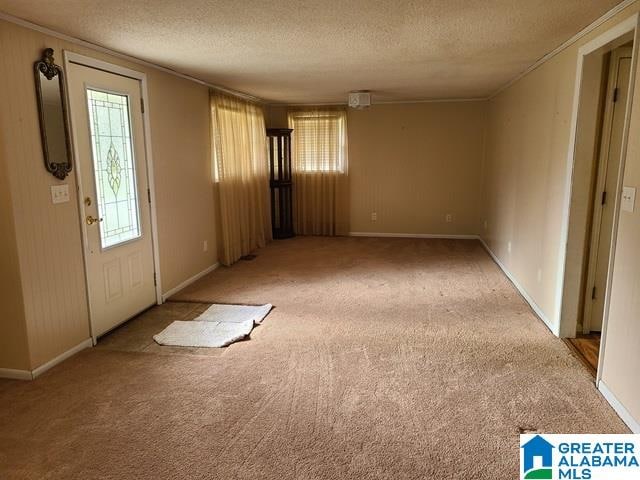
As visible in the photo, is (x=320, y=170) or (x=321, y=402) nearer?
(x=321, y=402)

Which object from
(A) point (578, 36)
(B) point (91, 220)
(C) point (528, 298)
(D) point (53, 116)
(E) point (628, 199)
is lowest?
(C) point (528, 298)

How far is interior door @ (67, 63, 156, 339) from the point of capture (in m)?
3.27

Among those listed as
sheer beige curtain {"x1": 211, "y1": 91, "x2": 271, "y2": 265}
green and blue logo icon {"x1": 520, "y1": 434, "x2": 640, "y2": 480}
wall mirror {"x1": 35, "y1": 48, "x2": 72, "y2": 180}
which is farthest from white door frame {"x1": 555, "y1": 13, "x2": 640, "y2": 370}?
sheer beige curtain {"x1": 211, "y1": 91, "x2": 271, "y2": 265}

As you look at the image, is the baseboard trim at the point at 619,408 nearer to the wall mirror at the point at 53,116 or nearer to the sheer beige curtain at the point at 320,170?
the wall mirror at the point at 53,116

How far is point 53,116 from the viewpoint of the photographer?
2.95 meters

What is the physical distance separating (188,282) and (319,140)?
3.52 metres

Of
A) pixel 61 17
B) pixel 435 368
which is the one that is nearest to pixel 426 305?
pixel 435 368

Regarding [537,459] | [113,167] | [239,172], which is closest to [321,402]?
[537,459]

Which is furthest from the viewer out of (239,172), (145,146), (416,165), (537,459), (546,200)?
(416,165)

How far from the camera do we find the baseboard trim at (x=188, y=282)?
14.6 feet

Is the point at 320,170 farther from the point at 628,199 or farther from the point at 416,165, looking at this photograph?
the point at 628,199

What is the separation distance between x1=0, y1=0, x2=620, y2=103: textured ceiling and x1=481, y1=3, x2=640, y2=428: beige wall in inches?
12.8

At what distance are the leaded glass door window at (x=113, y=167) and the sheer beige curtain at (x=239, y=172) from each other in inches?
61.6

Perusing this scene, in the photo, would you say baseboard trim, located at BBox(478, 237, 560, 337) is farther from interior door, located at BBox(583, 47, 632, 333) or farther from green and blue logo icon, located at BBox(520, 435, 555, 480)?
green and blue logo icon, located at BBox(520, 435, 555, 480)
